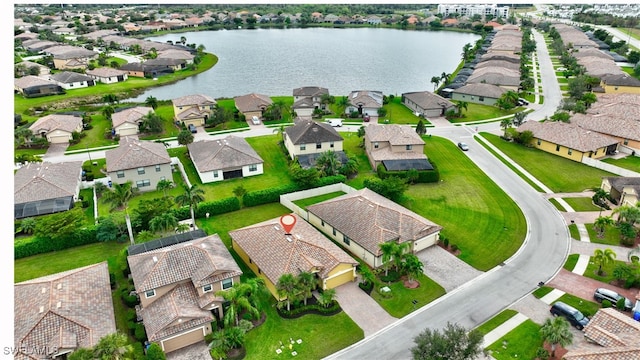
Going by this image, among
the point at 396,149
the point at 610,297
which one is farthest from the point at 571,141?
the point at 610,297

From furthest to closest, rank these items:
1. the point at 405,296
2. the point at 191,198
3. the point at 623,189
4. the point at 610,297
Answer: the point at 623,189
the point at 191,198
the point at 405,296
the point at 610,297

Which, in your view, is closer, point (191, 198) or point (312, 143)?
point (191, 198)

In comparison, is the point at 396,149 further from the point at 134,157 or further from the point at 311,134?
the point at 134,157

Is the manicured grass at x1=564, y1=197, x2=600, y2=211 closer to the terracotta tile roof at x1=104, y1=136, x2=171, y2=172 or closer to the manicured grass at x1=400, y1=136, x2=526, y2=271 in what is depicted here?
the manicured grass at x1=400, y1=136, x2=526, y2=271

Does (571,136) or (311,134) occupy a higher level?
(311,134)

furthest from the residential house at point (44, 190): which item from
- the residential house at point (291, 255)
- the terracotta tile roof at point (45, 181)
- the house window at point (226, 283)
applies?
the house window at point (226, 283)

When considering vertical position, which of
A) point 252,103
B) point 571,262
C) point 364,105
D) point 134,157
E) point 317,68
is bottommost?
point 571,262

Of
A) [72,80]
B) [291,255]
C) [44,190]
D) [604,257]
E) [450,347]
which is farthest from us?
[72,80]
